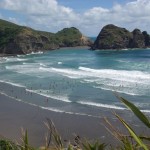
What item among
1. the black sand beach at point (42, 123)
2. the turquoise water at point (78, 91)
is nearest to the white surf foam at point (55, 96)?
the turquoise water at point (78, 91)

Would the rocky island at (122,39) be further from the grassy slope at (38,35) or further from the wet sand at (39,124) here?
the wet sand at (39,124)

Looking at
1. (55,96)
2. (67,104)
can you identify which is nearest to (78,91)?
(55,96)

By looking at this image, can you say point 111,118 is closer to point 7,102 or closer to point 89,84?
point 7,102

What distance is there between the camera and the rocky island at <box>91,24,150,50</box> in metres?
130

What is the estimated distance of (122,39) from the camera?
131000 millimetres

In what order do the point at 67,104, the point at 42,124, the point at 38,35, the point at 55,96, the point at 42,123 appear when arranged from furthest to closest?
the point at 38,35, the point at 55,96, the point at 67,104, the point at 42,123, the point at 42,124

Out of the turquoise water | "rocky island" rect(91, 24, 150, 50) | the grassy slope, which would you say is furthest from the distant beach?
"rocky island" rect(91, 24, 150, 50)

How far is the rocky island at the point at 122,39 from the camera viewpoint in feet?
428

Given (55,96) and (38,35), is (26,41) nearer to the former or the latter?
(38,35)

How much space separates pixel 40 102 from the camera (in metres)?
35.3

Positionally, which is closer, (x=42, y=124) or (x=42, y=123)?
(x=42, y=124)

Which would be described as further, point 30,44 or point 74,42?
point 74,42

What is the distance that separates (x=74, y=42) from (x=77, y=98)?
119 metres

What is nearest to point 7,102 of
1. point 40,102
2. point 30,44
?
point 40,102
